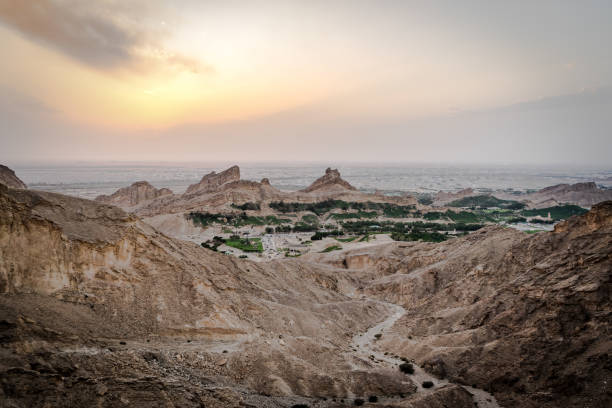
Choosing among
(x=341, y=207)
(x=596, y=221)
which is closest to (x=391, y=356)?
(x=596, y=221)

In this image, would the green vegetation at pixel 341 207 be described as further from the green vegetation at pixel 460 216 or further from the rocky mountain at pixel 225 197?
the green vegetation at pixel 460 216

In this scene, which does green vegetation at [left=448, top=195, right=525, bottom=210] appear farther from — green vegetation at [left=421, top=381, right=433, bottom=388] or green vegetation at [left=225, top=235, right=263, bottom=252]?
green vegetation at [left=421, top=381, right=433, bottom=388]

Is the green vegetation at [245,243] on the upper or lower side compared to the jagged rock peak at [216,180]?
lower

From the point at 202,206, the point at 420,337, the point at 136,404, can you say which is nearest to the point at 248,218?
the point at 202,206

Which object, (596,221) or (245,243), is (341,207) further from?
(596,221)

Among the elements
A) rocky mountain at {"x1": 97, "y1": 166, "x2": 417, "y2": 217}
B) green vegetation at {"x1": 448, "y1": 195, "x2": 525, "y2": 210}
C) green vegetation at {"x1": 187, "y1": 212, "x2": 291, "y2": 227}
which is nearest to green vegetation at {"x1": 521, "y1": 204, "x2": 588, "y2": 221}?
green vegetation at {"x1": 448, "y1": 195, "x2": 525, "y2": 210}

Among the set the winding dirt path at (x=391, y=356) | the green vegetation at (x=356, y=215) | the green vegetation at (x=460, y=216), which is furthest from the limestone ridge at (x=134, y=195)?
the winding dirt path at (x=391, y=356)

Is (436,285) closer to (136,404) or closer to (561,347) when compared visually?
(561,347)
